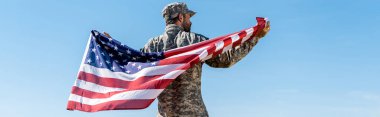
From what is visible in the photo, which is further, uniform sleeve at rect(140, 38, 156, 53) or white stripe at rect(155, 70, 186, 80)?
uniform sleeve at rect(140, 38, 156, 53)

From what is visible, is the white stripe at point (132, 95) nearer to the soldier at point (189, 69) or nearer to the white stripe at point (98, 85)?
the white stripe at point (98, 85)

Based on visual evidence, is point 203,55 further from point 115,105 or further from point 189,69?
point 115,105

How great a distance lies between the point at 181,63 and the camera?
8.52 m

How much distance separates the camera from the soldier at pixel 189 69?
863cm

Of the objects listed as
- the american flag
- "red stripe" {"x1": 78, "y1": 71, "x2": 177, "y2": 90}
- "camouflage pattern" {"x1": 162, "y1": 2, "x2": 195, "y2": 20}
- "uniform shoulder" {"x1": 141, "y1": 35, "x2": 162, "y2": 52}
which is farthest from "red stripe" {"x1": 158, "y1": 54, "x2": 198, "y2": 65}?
"camouflage pattern" {"x1": 162, "y1": 2, "x2": 195, "y2": 20}

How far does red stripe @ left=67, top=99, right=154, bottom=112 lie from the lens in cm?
817

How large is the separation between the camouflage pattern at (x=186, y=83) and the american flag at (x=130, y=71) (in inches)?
5.8

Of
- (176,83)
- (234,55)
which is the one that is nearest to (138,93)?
(176,83)

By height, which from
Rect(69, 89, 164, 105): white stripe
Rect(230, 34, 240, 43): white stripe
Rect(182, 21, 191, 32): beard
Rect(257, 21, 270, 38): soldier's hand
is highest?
Rect(182, 21, 191, 32): beard

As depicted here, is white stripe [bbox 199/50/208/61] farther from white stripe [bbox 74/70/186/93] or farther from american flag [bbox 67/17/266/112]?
white stripe [bbox 74/70/186/93]

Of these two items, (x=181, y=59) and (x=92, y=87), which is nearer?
(x=181, y=59)

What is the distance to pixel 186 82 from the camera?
867cm

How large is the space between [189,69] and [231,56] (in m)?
0.60

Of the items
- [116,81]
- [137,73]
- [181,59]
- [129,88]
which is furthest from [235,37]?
[116,81]
